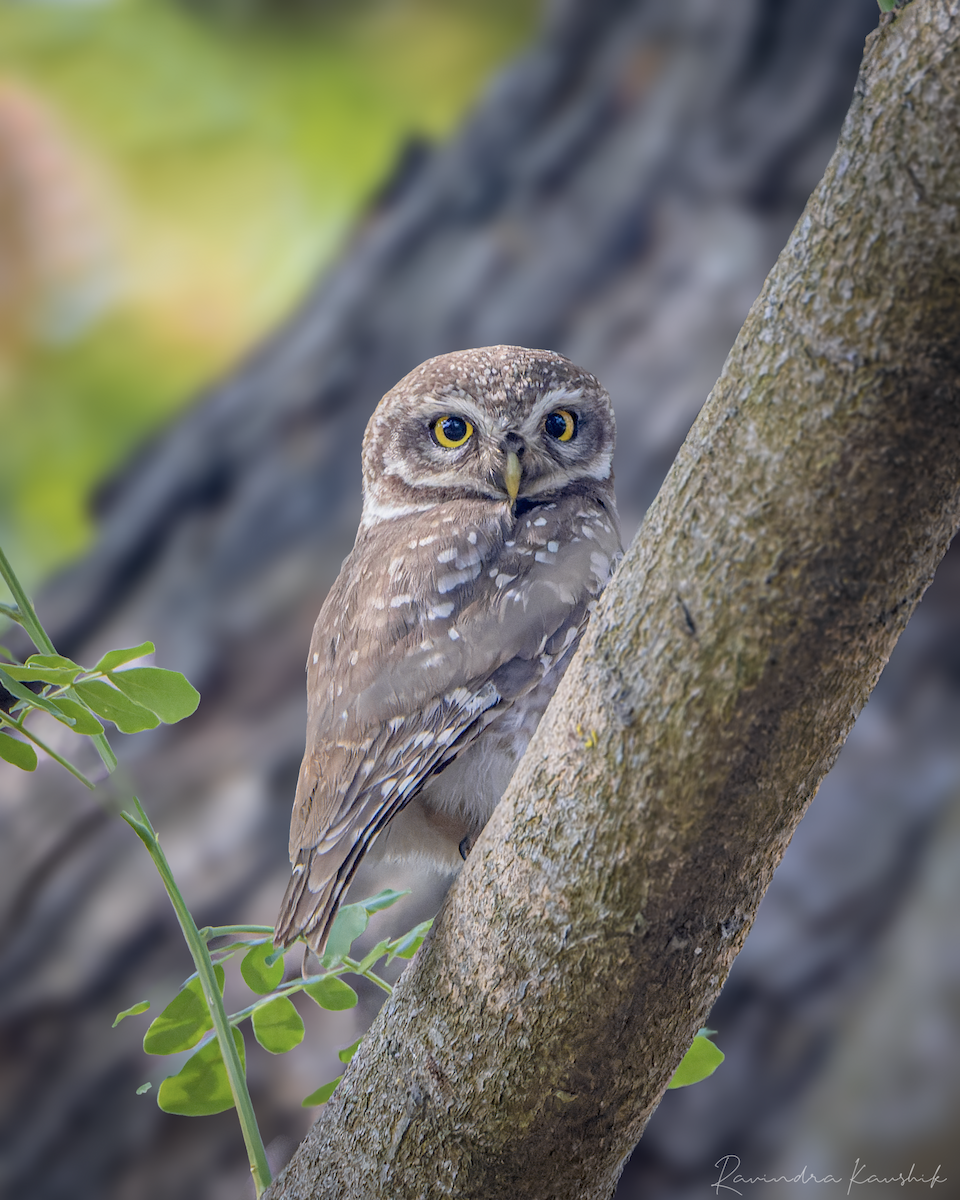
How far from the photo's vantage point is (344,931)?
1092 millimetres

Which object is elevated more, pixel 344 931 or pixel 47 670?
pixel 47 670

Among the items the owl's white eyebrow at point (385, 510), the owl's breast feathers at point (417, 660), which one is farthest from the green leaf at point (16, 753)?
the owl's white eyebrow at point (385, 510)

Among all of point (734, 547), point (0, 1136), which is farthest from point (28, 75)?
point (0, 1136)

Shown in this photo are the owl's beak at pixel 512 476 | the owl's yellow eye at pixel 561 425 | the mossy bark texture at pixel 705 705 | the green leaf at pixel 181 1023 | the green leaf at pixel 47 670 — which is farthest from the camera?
the owl's yellow eye at pixel 561 425

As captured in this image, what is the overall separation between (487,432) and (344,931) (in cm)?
81

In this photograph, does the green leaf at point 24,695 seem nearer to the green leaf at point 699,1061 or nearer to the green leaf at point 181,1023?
the green leaf at point 181,1023

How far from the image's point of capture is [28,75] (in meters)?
2.73

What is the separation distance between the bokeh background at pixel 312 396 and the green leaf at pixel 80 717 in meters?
2.07

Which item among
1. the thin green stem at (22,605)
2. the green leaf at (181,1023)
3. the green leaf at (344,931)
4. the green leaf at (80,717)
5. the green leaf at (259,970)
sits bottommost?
the green leaf at (181,1023)

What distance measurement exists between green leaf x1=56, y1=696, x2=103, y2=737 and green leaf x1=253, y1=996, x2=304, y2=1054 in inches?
17.2

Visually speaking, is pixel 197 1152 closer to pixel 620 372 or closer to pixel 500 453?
pixel 500 453

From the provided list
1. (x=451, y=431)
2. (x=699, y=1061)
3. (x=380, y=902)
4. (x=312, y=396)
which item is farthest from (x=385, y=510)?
(x=312, y=396)

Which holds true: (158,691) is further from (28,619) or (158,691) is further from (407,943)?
(407,943)

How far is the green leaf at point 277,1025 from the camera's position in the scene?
1.20 meters
